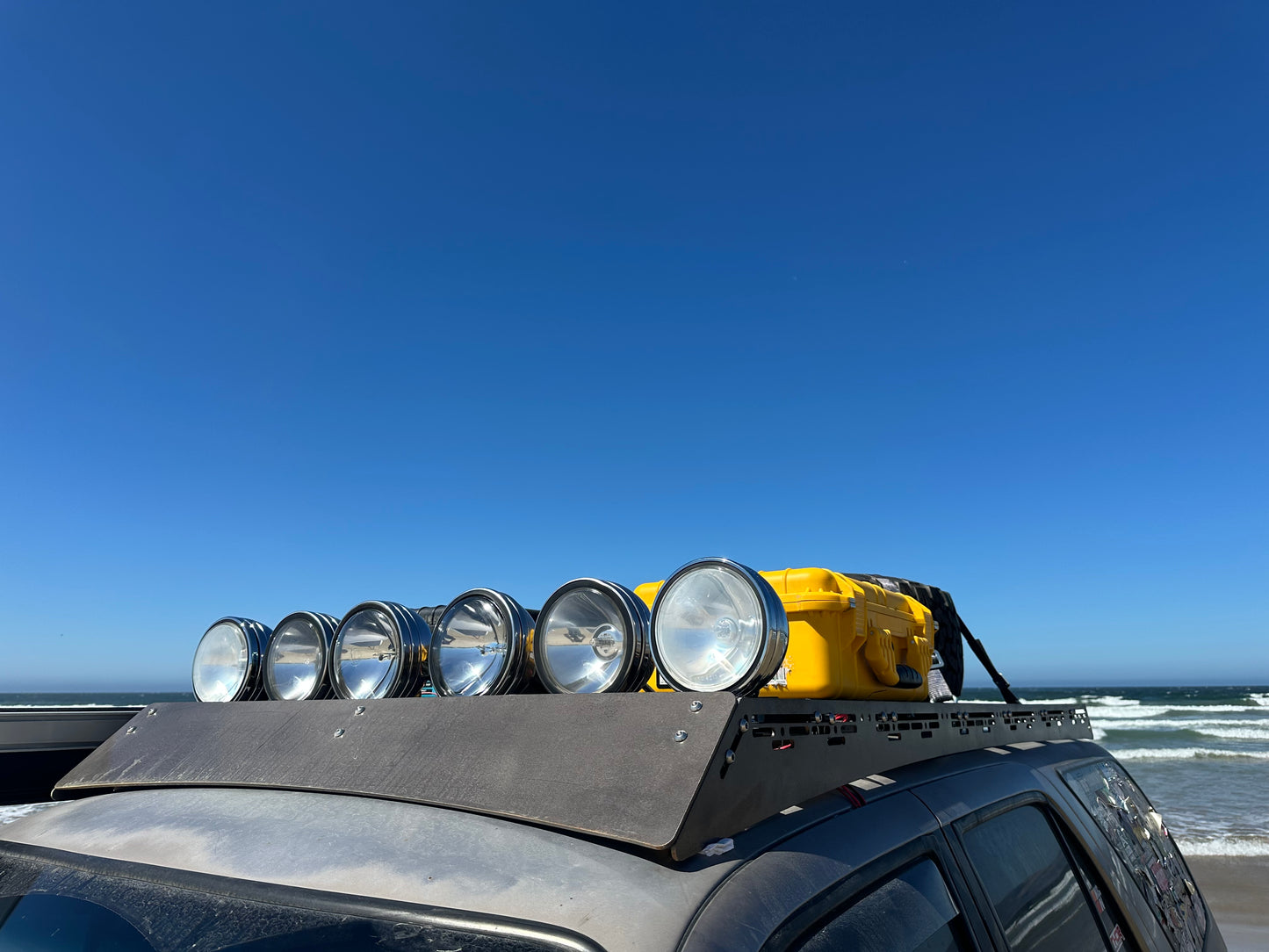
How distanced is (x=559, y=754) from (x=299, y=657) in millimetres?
1102

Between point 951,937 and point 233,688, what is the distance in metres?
1.84

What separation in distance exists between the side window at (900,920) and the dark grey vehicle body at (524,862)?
11mm

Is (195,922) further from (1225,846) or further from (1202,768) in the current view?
(1202,768)

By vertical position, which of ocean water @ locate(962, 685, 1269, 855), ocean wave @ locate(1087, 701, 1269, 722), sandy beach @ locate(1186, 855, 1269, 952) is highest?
ocean wave @ locate(1087, 701, 1269, 722)

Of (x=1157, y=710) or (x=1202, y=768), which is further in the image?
(x=1157, y=710)

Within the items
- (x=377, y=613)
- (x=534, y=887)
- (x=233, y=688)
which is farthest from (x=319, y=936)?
(x=233, y=688)

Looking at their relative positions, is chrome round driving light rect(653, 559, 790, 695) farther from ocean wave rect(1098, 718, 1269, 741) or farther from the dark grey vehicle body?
ocean wave rect(1098, 718, 1269, 741)

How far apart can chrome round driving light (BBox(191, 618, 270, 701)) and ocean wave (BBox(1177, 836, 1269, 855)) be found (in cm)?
1287

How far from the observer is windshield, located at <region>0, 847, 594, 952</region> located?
3.25ft

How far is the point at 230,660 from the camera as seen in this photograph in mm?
2291

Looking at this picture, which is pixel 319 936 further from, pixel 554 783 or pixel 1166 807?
pixel 1166 807

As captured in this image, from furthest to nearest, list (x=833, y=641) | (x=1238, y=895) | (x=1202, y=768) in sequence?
(x=1202, y=768)
(x=1238, y=895)
(x=833, y=641)

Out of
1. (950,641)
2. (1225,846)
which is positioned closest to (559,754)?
(950,641)

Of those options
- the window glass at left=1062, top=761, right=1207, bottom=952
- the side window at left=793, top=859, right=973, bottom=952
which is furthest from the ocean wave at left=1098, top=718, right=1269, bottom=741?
the side window at left=793, top=859, right=973, bottom=952
